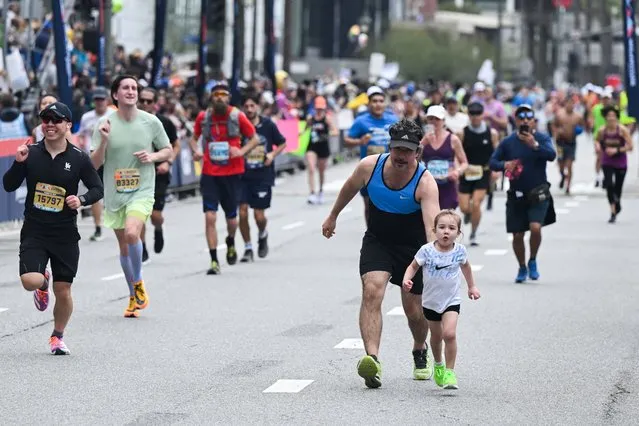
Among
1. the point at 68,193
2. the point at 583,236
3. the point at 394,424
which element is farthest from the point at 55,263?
the point at 583,236

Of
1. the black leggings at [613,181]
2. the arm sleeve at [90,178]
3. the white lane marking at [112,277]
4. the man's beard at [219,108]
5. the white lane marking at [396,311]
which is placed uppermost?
the man's beard at [219,108]

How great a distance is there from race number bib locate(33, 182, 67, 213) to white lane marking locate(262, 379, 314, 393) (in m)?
2.13

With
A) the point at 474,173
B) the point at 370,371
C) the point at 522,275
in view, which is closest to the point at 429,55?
the point at 474,173

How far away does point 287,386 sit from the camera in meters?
10.3

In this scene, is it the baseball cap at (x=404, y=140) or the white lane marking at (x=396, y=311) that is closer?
the baseball cap at (x=404, y=140)

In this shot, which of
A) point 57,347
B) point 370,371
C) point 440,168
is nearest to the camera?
point 370,371

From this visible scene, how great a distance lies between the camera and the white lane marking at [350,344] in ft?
40.1

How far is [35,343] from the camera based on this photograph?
12.4 metres

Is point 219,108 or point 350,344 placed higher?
point 219,108

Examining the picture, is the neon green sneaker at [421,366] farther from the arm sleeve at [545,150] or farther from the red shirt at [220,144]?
the red shirt at [220,144]

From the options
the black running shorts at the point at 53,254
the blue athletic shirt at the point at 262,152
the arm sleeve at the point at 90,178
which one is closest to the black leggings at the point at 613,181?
the blue athletic shirt at the point at 262,152

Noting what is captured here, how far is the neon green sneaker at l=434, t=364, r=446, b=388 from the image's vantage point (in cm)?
1019

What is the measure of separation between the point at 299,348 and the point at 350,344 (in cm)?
42

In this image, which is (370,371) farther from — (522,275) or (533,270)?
(533,270)
